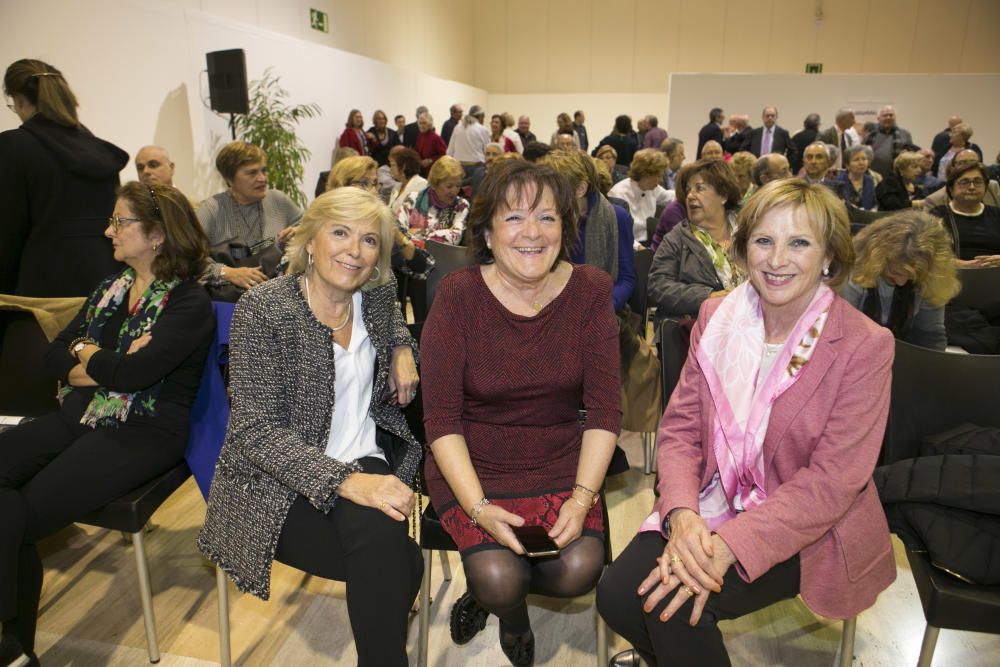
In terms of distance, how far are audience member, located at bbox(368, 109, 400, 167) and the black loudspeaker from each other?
3.50 meters

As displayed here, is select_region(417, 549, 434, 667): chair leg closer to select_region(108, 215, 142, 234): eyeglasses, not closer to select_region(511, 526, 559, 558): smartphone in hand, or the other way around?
select_region(511, 526, 559, 558): smartphone in hand

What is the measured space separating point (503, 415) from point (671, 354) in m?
0.54

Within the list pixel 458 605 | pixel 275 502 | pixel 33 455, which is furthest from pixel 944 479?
pixel 33 455

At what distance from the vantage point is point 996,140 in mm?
12117

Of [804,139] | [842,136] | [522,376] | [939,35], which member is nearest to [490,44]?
[804,139]

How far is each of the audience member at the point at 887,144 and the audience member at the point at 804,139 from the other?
76 cm

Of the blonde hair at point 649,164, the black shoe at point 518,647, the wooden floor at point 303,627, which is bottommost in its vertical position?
the wooden floor at point 303,627

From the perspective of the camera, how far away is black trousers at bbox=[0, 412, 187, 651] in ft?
5.90

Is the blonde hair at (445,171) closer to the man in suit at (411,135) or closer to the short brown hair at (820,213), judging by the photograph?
the short brown hair at (820,213)

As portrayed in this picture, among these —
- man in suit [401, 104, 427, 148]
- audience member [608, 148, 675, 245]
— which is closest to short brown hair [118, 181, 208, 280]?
audience member [608, 148, 675, 245]

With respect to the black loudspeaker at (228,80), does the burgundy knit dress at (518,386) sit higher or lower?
lower

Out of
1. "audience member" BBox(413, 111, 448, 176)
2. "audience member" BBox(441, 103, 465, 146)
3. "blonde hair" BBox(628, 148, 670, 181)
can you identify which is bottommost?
"blonde hair" BBox(628, 148, 670, 181)

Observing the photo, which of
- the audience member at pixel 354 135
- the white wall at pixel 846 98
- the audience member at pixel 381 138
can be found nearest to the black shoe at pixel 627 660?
the audience member at pixel 354 135

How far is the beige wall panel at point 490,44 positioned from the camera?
16.3 metres
